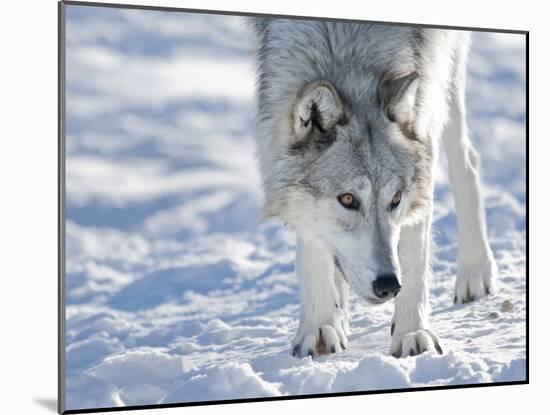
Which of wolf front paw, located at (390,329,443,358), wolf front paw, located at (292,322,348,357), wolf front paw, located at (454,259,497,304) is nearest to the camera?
wolf front paw, located at (292,322,348,357)

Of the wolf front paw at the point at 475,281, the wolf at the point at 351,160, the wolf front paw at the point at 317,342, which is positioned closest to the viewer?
the wolf at the point at 351,160

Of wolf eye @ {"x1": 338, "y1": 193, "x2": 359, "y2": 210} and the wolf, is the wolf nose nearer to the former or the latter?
the wolf

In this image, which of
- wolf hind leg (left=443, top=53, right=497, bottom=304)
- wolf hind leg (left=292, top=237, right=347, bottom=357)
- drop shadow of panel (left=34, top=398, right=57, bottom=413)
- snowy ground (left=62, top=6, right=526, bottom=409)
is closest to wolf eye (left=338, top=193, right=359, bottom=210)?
wolf hind leg (left=292, top=237, right=347, bottom=357)

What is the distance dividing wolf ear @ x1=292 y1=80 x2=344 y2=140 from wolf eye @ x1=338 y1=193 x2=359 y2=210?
312mm

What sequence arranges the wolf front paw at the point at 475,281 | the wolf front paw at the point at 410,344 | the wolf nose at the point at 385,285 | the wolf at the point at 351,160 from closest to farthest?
the wolf nose at the point at 385,285 → the wolf at the point at 351,160 → the wolf front paw at the point at 410,344 → the wolf front paw at the point at 475,281

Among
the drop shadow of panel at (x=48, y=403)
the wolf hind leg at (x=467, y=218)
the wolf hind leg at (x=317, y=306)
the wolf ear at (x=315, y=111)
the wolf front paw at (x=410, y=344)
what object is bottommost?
the drop shadow of panel at (x=48, y=403)

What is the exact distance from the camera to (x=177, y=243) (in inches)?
169

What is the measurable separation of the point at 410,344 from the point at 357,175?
33.0 inches

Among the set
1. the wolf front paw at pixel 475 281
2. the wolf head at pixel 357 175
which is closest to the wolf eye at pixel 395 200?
the wolf head at pixel 357 175

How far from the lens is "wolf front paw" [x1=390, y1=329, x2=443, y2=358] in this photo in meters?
4.55

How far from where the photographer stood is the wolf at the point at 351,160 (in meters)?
4.21

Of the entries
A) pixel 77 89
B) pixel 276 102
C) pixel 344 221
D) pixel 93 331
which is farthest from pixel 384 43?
pixel 93 331

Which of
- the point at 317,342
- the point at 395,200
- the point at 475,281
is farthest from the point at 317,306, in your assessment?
the point at 475,281

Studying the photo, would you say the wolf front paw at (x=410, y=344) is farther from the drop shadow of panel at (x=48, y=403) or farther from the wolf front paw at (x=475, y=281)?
the drop shadow of panel at (x=48, y=403)
